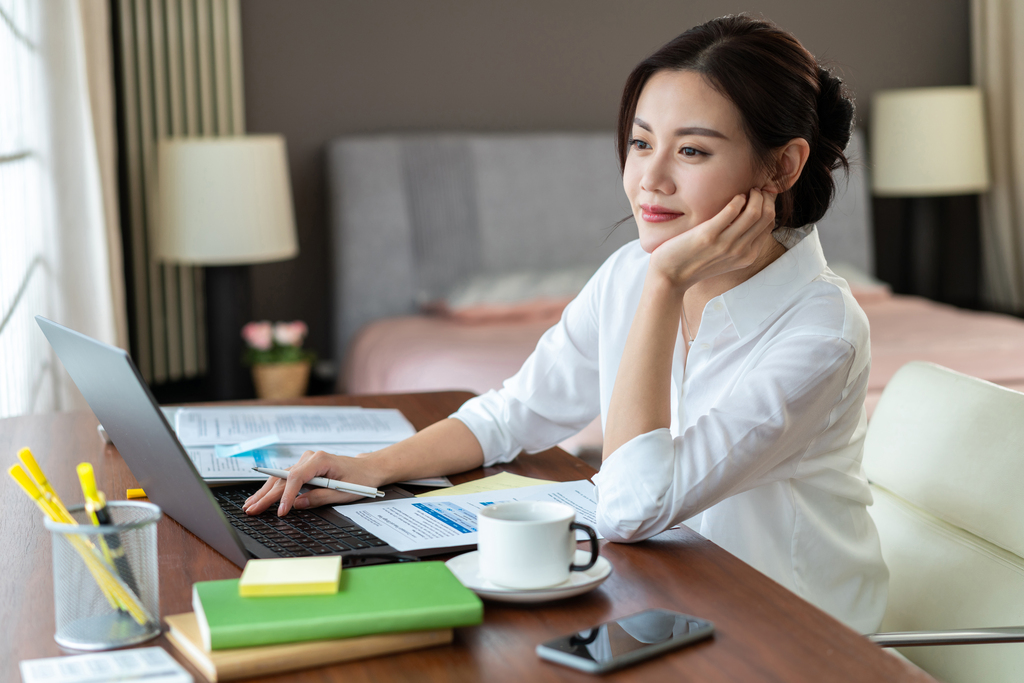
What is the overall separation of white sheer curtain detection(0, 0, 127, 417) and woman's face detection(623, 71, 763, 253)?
4.53 feet

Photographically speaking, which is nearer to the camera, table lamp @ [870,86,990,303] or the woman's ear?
the woman's ear

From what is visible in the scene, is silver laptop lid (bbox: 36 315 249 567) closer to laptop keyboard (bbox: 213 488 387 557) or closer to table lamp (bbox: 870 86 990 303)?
laptop keyboard (bbox: 213 488 387 557)

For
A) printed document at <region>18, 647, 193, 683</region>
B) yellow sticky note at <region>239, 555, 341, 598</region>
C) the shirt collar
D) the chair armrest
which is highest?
the shirt collar

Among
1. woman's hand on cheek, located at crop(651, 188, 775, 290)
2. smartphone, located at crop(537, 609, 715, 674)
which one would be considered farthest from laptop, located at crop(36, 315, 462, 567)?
woman's hand on cheek, located at crop(651, 188, 775, 290)

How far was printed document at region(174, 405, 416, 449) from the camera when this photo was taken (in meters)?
1.29

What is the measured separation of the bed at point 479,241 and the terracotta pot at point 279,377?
0.53 feet

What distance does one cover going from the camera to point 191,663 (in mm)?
662

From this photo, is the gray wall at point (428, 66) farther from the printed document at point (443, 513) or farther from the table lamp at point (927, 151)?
the printed document at point (443, 513)

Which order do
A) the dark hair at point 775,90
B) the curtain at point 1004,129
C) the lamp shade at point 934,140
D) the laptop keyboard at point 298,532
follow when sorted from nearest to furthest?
the laptop keyboard at point 298,532
the dark hair at point 775,90
the lamp shade at point 934,140
the curtain at point 1004,129

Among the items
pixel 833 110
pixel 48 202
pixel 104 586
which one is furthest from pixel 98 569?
pixel 48 202

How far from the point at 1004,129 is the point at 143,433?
418 cm

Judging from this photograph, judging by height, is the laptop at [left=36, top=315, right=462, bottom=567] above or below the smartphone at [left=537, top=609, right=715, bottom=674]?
above

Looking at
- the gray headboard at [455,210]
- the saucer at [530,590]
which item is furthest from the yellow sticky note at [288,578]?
the gray headboard at [455,210]

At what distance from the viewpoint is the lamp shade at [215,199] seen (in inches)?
119
